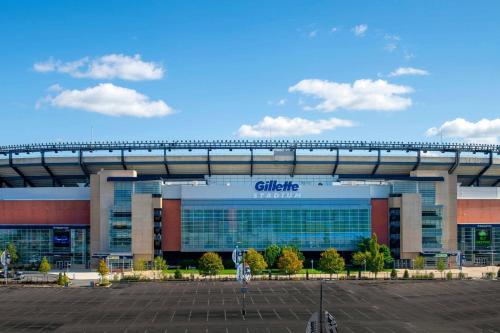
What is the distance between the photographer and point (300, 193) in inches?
4306

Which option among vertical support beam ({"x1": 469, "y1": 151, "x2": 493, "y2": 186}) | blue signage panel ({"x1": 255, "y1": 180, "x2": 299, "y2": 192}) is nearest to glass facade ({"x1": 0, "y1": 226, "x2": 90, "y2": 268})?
blue signage panel ({"x1": 255, "y1": 180, "x2": 299, "y2": 192})

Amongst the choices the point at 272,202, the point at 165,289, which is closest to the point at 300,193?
the point at 272,202

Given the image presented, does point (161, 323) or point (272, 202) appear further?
point (272, 202)

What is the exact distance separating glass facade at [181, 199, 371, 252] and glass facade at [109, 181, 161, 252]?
758 cm

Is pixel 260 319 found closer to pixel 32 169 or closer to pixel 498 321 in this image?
pixel 498 321

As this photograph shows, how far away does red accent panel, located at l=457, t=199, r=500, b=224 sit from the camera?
116 meters

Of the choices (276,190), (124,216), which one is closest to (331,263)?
(276,190)

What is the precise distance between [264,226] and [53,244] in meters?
40.6

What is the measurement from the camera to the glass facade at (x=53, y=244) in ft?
366

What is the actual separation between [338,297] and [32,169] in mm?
77541

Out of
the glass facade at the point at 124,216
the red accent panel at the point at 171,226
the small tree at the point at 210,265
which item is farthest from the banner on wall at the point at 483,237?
the glass facade at the point at 124,216

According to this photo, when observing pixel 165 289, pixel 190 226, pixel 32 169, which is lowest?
pixel 165 289

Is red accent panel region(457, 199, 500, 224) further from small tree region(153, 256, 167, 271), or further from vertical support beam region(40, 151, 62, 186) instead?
vertical support beam region(40, 151, 62, 186)

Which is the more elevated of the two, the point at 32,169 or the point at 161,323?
the point at 32,169
